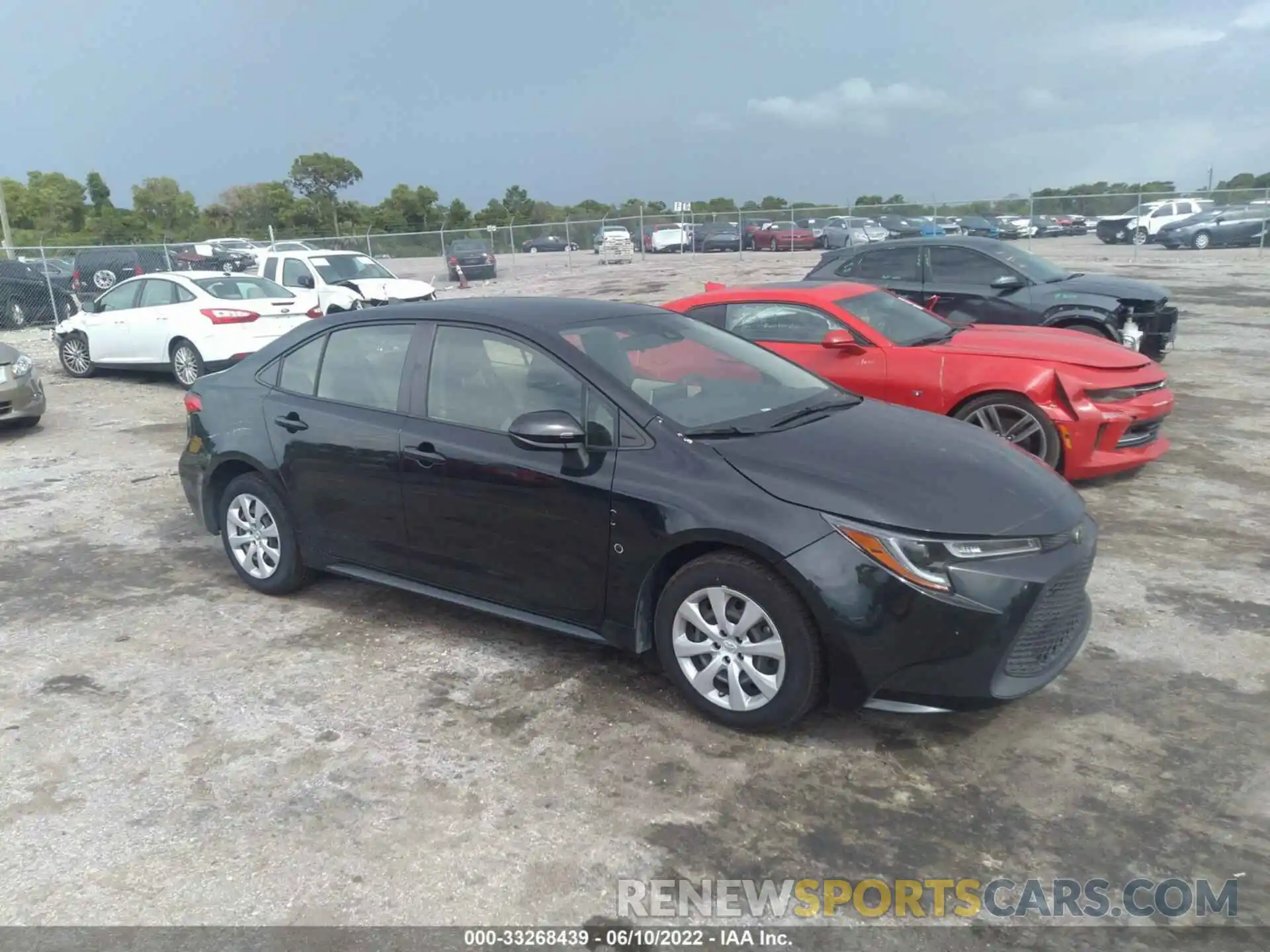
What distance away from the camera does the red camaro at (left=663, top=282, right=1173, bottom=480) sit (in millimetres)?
6824

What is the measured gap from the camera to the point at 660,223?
140 feet

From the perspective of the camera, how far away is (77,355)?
14445 mm

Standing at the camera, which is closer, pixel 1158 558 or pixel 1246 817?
pixel 1246 817

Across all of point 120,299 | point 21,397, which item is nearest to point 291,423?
point 21,397

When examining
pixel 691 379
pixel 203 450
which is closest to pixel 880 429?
pixel 691 379

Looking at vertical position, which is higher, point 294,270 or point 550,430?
point 294,270

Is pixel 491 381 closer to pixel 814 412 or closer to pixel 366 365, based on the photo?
pixel 366 365

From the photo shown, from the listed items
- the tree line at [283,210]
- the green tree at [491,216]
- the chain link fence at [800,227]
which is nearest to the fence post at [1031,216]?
the chain link fence at [800,227]

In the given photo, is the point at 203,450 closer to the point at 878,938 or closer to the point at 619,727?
the point at 619,727

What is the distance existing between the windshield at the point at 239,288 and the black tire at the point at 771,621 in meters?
11.1

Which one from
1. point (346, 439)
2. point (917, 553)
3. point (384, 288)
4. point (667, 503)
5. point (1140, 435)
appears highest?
point (384, 288)

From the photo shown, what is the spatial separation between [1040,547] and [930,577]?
0.51 m

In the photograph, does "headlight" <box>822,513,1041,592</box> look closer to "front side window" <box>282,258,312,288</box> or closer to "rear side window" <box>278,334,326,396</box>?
"rear side window" <box>278,334,326,396</box>

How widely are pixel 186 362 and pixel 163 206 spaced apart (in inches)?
2373
